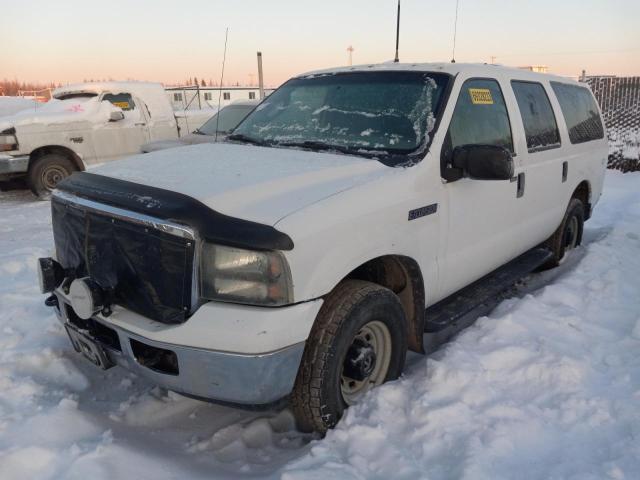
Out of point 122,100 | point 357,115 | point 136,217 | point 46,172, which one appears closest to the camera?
point 136,217

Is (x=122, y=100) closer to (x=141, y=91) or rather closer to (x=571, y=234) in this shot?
(x=141, y=91)

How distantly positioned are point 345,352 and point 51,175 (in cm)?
836

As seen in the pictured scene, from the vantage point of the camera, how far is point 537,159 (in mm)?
4195

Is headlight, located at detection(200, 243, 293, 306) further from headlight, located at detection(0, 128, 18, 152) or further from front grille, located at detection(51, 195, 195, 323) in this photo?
headlight, located at detection(0, 128, 18, 152)

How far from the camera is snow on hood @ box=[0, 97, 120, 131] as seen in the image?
901 centimetres

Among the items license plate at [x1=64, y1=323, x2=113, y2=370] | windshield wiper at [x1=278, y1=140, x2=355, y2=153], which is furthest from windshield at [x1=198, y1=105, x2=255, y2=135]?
license plate at [x1=64, y1=323, x2=113, y2=370]

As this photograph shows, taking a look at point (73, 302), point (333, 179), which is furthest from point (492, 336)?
point (73, 302)

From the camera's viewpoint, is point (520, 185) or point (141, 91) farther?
point (141, 91)

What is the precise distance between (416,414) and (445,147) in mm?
1506

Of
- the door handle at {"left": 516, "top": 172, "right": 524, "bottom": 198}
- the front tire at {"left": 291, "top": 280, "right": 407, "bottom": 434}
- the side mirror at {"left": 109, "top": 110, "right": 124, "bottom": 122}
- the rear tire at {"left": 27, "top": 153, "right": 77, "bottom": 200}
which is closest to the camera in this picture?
the front tire at {"left": 291, "top": 280, "right": 407, "bottom": 434}

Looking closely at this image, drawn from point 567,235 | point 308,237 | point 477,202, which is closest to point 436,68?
point 477,202

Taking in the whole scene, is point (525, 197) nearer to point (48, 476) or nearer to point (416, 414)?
point (416, 414)

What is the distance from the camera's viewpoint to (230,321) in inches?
87.7

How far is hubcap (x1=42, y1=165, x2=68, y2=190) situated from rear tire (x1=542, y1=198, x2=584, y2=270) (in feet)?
25.8
